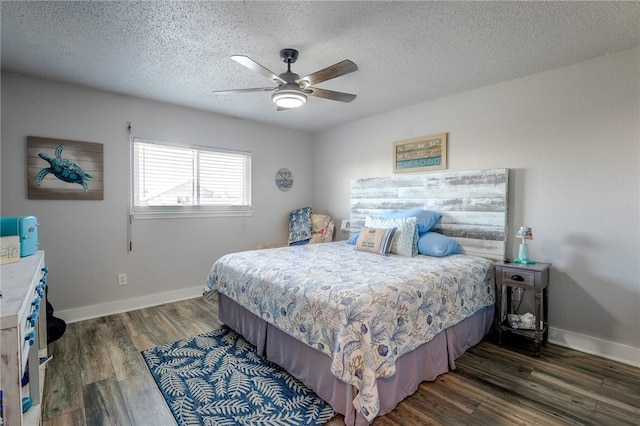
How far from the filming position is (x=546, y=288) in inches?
108

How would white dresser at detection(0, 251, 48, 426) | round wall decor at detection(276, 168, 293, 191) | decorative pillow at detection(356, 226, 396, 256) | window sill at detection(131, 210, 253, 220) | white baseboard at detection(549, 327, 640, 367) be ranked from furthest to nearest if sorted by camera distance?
round wall decor at detection(276, 168, 293, 191) < window sill at detection(131, 210, 253, 220) < decorative pillow at detection(356, 226, 396, 256) < white baseboard at detection(549, 327, 640, 367) < white dresser at detection(0, 251, 48, 426)

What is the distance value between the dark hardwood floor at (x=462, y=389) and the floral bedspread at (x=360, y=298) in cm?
36

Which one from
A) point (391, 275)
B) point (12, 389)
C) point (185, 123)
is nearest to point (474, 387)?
point (391, 275)

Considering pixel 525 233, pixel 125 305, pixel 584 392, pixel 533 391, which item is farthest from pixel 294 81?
pixel 125 305

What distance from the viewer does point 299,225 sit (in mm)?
4758

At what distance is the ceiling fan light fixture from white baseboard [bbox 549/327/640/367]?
296cm

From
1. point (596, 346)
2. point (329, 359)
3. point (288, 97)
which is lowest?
point (596, 346)

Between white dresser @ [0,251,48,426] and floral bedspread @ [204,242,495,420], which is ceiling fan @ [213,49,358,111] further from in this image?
white dresser @ [0,251,48,426]

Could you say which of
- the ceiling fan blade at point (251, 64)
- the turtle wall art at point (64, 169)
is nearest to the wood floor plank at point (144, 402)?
the turtle wall art at point (64, 169)

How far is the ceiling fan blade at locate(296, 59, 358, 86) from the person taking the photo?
1.98 metres

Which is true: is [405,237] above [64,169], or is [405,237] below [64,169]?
below

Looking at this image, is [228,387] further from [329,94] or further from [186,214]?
[186,214]

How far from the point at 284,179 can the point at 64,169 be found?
2680 mm

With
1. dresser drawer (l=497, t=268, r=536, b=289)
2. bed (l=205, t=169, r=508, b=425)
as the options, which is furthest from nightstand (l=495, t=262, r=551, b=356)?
bed (l=205, t=169, r=508, b=425)
